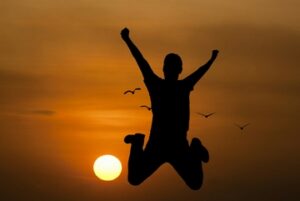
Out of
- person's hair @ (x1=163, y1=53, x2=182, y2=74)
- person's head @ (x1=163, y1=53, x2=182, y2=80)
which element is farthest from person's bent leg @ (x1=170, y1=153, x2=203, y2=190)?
person's hair @ (x1=163, y1=53, x2=182, y2=74)

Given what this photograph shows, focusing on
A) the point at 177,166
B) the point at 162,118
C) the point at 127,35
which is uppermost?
the point at 127,35

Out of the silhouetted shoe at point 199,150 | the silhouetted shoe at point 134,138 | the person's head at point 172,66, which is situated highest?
the person's head at point 172,66

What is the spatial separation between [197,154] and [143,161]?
129 cm

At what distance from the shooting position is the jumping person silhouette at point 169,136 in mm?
17375

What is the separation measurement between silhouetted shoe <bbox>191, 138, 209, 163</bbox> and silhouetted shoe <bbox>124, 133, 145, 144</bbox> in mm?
1218

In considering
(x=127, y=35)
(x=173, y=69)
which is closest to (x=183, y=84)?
(x=173, y=69)

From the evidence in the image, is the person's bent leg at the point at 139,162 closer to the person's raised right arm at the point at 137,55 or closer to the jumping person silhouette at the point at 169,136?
the jumping person silhouette at the point at 169,136

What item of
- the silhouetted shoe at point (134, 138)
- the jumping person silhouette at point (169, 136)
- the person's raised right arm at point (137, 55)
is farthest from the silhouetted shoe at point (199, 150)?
the person's raised right arm at point (137, 55)

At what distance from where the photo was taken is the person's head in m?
17.0

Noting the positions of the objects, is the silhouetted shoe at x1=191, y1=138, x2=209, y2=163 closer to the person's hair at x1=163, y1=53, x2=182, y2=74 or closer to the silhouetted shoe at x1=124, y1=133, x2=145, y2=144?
the silhouetted shoe at x1=124, y1=133, x2=145, y2=144

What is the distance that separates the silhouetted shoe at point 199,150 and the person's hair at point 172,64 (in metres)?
1.81

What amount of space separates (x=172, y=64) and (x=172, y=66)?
0.18 ft

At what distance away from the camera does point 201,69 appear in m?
17.6

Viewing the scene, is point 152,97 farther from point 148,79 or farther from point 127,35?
point 127,35
